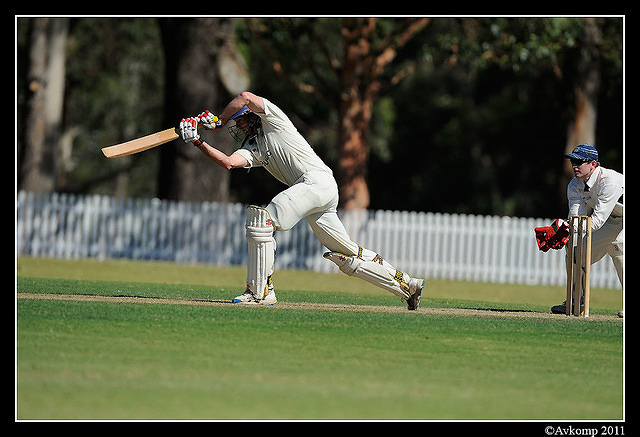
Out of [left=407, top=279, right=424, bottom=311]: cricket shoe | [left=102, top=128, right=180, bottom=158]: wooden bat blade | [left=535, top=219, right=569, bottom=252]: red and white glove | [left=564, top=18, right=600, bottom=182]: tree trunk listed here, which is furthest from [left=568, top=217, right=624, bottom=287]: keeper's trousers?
[left=564, top=18, right=600, bottom=182]: tree trunk

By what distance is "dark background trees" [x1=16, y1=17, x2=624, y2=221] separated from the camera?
2245cm

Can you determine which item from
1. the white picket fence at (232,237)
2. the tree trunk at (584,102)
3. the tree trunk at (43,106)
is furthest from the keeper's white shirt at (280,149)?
the tree trunk at (584,102)

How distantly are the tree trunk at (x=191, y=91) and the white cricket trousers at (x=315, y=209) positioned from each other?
12.8 meters

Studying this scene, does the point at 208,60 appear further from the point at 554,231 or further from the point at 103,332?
the point at 103,332

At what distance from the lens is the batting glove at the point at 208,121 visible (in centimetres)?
893

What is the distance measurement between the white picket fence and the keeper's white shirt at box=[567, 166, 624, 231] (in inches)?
433

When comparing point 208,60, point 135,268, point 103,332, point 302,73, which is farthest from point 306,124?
point 103,332

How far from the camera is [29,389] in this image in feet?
21.0

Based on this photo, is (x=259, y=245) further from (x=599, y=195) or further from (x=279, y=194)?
(x=599, y=195)

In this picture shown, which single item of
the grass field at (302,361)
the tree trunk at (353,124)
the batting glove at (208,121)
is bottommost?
the grass field at (302,361)

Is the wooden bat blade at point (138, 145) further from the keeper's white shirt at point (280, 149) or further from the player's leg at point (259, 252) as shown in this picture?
the player's leg at point (259, 252)

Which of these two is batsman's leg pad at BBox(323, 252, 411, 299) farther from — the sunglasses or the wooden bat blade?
the sunglasses

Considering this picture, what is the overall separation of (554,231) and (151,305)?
398 cm

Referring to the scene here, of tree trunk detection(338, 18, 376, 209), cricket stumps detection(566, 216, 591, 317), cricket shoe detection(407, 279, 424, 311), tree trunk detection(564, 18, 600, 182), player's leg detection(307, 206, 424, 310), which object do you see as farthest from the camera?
Answer: tree trunk detection(564, 18, 600, 182)
